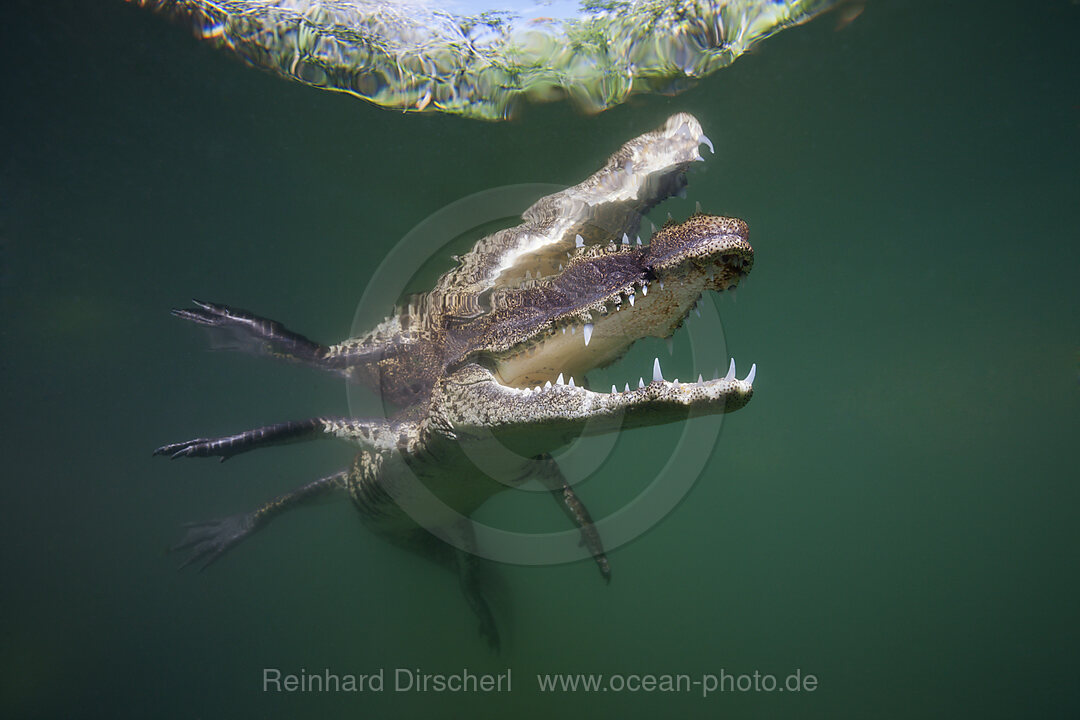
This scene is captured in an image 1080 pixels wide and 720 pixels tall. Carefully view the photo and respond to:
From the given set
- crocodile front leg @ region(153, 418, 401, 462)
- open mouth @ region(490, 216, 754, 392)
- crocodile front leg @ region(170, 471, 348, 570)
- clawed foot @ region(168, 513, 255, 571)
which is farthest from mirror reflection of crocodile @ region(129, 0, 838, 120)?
clawed foot @ region(168, 513, 255, 571)

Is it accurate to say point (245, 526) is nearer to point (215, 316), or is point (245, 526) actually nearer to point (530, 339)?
point (215, 316)

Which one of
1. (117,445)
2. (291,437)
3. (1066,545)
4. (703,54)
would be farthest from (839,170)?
(117,445)

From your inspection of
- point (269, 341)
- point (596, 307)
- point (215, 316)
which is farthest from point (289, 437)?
point (596, 307)

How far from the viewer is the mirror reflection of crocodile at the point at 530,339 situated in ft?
5.42

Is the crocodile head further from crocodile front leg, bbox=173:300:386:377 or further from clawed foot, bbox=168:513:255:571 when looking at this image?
clawed foot, bbox=168:513:255:571

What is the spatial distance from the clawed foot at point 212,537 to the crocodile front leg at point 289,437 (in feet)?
5.00

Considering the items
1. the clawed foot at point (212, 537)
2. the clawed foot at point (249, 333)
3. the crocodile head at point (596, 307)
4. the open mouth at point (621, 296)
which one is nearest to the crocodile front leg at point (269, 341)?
the clawed foot at point (249, 333)

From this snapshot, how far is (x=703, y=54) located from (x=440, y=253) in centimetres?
361

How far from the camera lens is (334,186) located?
6.84 meters

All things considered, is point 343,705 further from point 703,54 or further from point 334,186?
point 703,54

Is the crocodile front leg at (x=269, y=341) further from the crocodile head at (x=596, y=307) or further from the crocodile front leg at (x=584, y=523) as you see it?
the crocodile front leg at (x=584, y=523)

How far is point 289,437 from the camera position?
2.56m

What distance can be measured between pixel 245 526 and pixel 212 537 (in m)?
0.28

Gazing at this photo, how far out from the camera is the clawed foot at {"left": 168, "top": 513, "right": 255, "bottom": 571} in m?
3.59
